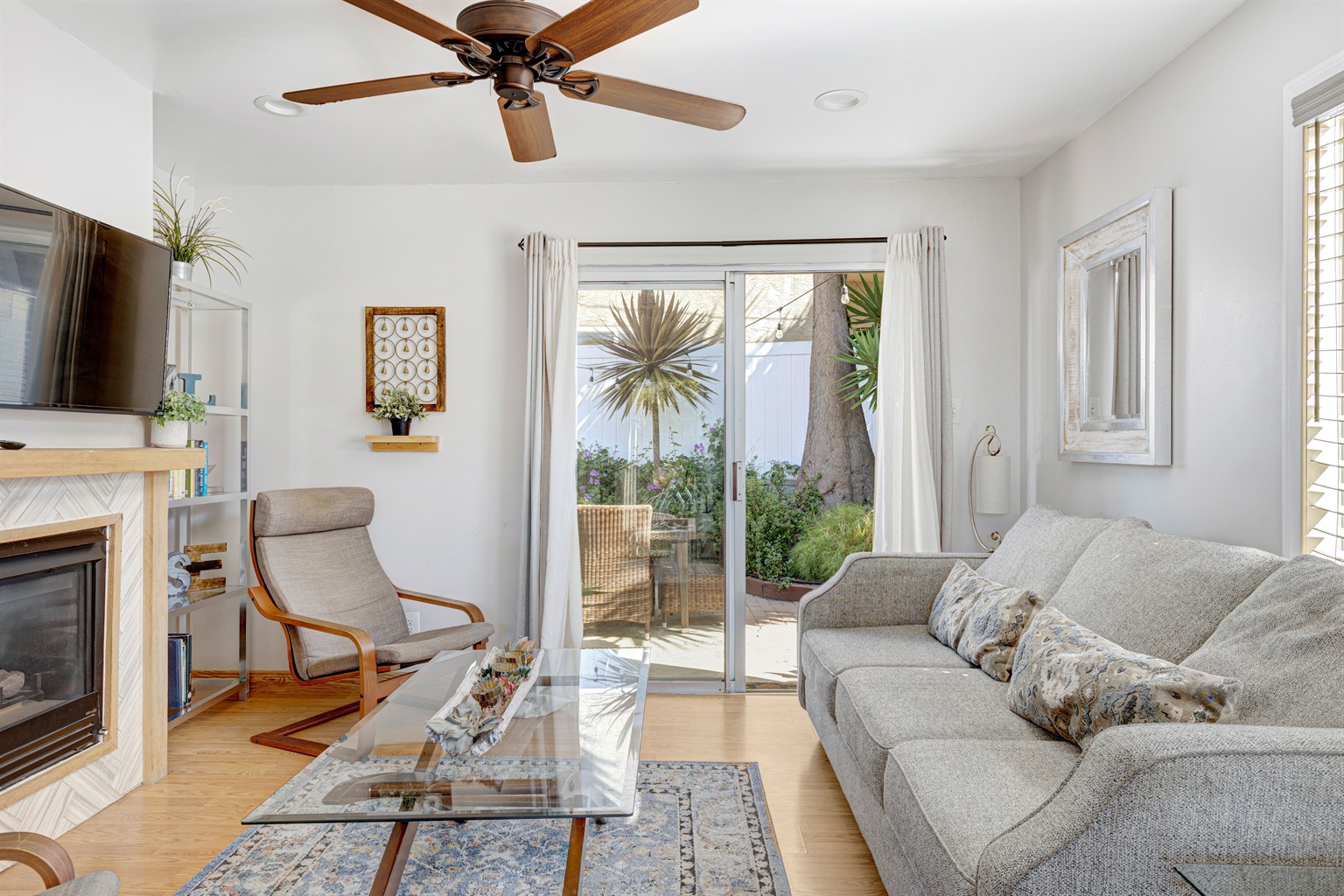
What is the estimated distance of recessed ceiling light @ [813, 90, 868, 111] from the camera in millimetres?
3080

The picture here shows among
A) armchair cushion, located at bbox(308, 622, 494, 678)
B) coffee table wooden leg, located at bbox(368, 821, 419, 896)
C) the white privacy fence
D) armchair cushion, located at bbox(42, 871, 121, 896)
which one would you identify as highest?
the white privacy fence

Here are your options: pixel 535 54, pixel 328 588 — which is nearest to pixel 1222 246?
pixel 535 54

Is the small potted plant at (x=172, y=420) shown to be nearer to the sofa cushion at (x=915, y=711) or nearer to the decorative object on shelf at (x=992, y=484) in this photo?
the sofa cushion at (x=915, y=711)

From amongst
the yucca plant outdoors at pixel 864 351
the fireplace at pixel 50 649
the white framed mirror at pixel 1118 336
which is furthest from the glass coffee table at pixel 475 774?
the yucca plant outdoors at pixel 864 351

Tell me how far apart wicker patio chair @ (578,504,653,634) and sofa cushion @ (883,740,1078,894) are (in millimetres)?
2322

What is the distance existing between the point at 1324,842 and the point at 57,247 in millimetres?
3248

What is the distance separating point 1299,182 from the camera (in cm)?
218

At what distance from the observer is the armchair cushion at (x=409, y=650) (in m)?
3.23

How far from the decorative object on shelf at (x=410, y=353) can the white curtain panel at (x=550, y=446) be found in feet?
1.70

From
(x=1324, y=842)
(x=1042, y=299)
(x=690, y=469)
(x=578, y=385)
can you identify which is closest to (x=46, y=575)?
(x=578, y=385)

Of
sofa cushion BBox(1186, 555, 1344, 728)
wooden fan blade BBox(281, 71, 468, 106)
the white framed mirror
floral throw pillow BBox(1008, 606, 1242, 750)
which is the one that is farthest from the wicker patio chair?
sofa cushion BBox(1186, 555, 1344, 728)

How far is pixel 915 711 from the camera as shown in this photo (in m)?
2.18

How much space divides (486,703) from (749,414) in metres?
2.23

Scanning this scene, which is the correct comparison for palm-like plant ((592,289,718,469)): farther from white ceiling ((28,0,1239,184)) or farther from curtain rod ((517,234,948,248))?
white ceiling ((28,0,1239,184))
